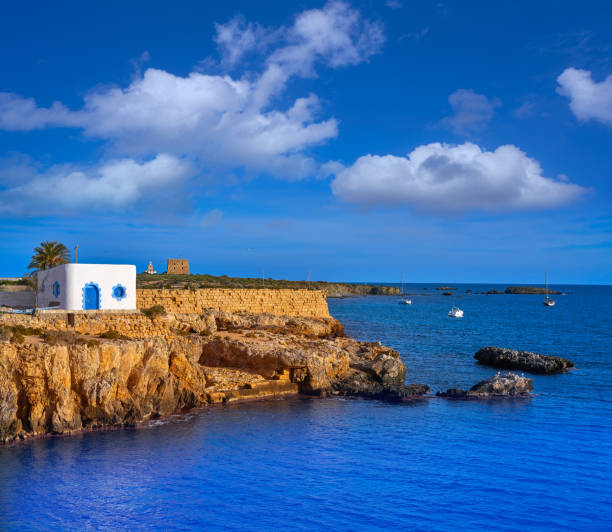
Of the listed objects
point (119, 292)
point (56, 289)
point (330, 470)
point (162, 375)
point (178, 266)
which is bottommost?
point (330, 470)

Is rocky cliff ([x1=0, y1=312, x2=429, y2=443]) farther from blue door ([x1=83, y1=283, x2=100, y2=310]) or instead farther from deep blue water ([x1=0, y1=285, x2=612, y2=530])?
blue door ([x1=83, y1=283, x2=100, y2=310])

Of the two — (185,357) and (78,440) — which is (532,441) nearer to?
(185,357)

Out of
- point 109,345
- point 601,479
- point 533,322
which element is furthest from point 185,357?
point 533,322

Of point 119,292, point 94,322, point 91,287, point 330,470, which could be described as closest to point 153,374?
point 94,322

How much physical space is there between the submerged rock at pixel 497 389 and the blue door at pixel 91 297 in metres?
19.2

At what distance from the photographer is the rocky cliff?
18672mm

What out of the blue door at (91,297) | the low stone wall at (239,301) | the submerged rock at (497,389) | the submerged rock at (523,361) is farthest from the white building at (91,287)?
the submerged rock at (523,361)

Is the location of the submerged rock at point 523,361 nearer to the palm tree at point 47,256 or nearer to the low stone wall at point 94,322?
the low stone wall at point 94,322

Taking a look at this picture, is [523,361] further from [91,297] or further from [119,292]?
[91,297]

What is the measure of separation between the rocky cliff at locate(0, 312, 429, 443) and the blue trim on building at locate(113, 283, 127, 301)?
3.48m

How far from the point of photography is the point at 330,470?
17.0 m

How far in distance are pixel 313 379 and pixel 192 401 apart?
6.36m

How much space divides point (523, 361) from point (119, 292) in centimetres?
2721

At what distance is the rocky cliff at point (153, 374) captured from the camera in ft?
61.3
